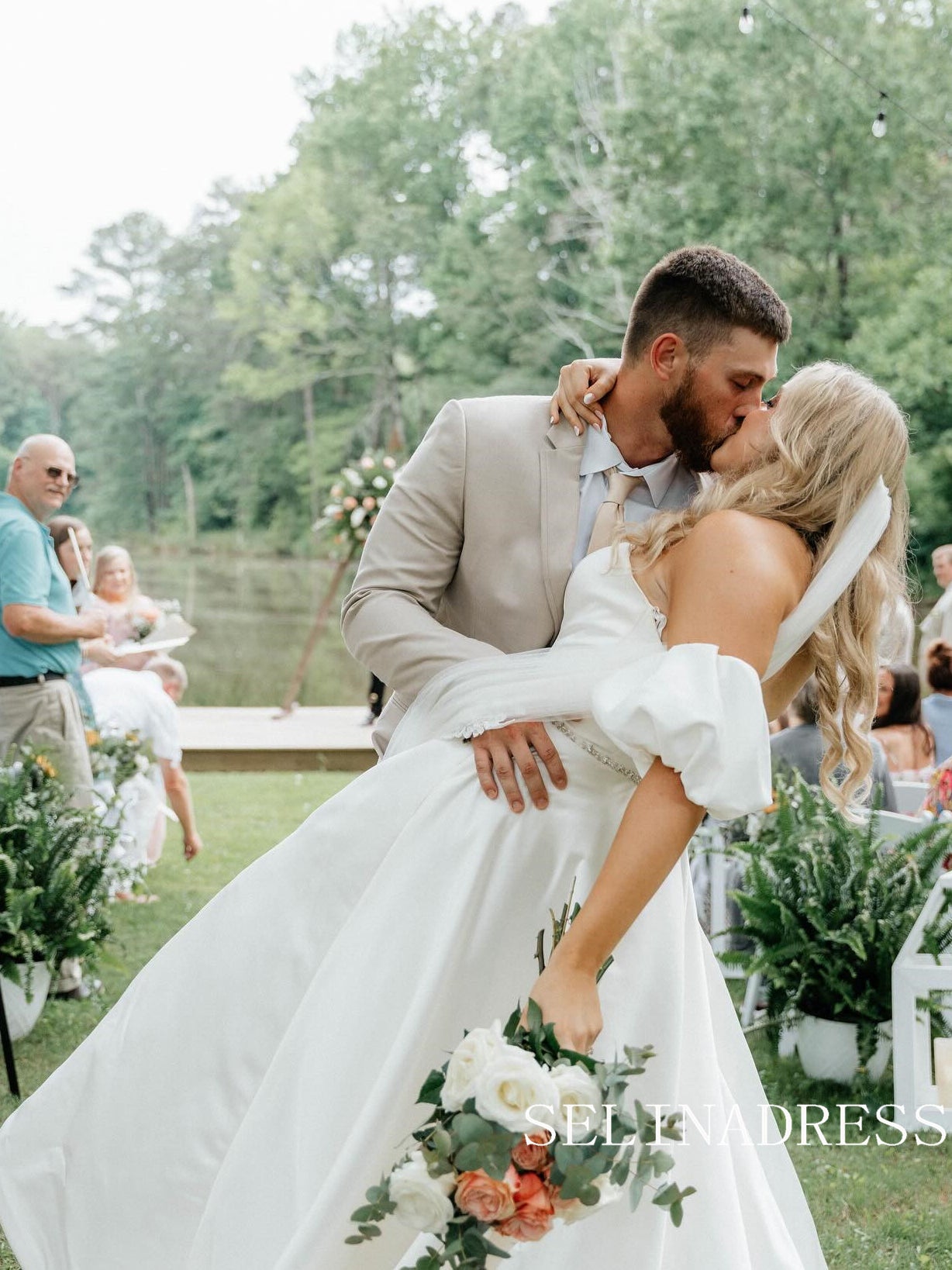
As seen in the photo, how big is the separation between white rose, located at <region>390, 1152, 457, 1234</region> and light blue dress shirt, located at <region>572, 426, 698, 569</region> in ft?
3.63

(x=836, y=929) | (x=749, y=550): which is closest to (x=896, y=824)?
(x=836, y=929)

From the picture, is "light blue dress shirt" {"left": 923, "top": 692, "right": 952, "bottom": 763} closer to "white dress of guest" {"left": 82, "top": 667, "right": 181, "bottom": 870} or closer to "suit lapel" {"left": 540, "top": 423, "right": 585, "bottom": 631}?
"white dress of guest" {"left": 82, "top": 667, "right": 181, "bottom": 870}

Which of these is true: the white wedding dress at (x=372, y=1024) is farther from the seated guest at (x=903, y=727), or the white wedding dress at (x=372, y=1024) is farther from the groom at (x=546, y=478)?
the seated guest at (x=903, y=727)

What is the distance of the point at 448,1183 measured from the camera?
4.19ft

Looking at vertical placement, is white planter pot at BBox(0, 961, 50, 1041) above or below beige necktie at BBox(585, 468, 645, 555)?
below

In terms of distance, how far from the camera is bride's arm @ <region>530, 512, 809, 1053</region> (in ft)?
4.91

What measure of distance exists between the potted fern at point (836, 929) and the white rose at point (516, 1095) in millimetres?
2509

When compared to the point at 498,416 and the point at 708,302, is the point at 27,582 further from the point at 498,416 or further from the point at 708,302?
the point at 708,302

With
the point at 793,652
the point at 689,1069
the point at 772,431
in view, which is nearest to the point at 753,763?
the point at 793,652

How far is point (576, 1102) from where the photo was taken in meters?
1.26

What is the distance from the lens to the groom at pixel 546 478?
211 cm

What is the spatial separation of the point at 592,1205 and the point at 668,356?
1.37 m

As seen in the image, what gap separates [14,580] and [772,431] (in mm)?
3507

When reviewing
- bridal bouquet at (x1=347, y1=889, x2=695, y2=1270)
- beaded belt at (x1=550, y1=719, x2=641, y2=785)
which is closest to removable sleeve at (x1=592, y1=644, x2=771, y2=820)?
beaded belt at (x1=550, y1=719, x2=641, y2=785)
